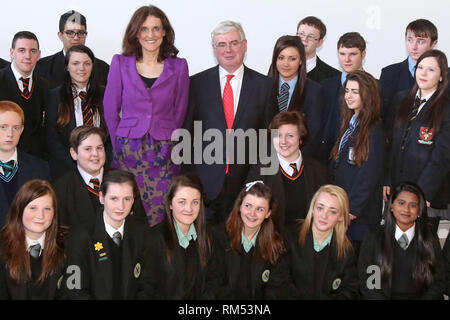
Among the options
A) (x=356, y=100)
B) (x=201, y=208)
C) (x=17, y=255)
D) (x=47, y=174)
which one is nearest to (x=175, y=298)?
(x=201, y=208)

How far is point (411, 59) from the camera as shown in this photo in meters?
4.65

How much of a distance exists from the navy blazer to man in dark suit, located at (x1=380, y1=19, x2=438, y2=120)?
988 millimetres

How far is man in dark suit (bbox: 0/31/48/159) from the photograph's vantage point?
4.52 metres

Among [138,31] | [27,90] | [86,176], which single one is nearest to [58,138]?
[27,90]

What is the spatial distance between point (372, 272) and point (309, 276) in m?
0.38

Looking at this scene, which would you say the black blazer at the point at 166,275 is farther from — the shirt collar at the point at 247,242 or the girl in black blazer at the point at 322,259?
the girl in black blazer at the point at 322,259

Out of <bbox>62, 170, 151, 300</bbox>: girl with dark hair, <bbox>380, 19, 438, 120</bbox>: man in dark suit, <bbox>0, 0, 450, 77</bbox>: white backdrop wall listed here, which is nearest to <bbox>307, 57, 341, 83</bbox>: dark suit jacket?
<bbox>380, 19, 438, 120</bbox>: man in dark suit

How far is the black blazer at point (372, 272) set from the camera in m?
3.78

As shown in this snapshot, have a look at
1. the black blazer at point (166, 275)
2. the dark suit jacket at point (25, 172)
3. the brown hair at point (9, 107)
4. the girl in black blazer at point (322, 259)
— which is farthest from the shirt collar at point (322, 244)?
the brown hair at point (9, 107)

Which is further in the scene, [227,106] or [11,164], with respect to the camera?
[227,106]

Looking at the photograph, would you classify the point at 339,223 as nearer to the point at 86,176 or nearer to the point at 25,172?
the point at 86,176

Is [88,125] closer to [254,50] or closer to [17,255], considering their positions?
[17,255]

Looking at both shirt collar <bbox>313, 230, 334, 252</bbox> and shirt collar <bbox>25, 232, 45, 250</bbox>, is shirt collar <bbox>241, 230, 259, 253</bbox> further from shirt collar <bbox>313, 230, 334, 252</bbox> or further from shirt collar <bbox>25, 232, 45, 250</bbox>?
shirt collar <bbox>25, 232, 45, 250</bbox>

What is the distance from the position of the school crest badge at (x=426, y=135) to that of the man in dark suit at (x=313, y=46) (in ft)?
3.50
